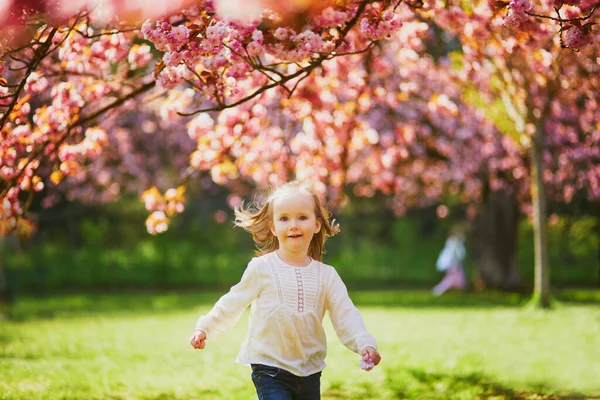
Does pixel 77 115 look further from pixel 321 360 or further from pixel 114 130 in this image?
pixel 114 130

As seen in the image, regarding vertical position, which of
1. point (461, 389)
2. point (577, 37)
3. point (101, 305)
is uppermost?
point (577, 37)

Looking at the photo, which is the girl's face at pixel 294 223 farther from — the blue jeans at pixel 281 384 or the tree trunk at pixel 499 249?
the tree trunk at pixel 499 249

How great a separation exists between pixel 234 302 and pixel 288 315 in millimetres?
334

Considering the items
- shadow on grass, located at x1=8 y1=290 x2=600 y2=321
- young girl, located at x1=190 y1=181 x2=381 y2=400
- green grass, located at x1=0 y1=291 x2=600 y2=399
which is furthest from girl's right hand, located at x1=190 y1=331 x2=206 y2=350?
shadow on grass, located at x1=8 y1=290 x2=600 y2=321

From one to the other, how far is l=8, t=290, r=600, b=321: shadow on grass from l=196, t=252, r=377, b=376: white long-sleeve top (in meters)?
11.8

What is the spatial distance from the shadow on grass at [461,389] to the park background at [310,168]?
0.14 feet

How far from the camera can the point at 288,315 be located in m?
4.53

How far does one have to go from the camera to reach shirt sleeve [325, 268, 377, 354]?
458 cm

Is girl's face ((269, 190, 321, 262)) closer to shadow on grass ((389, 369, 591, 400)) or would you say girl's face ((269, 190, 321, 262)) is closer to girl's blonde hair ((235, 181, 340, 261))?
girl's blonde hair ((235, 181, 340, 261))

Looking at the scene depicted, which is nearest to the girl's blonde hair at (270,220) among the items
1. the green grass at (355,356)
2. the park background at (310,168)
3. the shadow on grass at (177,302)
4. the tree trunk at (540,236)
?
the park background at (310,168)

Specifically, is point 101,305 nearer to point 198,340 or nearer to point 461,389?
point 461,389

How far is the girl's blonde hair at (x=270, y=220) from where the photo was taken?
486 centimetres

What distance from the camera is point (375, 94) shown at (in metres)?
10.4

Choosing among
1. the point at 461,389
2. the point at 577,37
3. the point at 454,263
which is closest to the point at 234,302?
the point at 577,37
